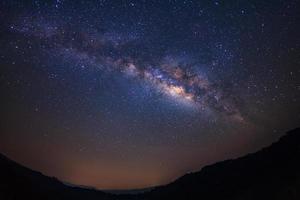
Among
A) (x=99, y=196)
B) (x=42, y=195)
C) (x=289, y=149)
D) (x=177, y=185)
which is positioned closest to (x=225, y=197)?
(x=289, y=149)

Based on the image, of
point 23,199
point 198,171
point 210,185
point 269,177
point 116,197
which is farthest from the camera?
point 116,197

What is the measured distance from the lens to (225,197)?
37531 millimetres

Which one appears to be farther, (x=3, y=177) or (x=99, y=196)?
(x=99, y=196)

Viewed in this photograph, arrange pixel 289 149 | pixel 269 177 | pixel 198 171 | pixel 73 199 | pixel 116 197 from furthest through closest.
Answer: pixel 116 197 < pixel 198 171 < pixel 73 199 < pixel 289 149 < pixel 269 177

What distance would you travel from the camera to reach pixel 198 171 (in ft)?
177

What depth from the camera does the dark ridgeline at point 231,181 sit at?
31.9 metres

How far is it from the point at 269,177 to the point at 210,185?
11.8 m

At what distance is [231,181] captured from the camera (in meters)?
42.5

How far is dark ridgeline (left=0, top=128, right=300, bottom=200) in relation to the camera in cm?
3189

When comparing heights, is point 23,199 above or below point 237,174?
below

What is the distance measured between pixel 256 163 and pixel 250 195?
1136 cm

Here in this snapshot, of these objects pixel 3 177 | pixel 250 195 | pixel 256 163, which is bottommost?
pixel 250 195

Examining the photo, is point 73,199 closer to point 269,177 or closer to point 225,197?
point 225,197

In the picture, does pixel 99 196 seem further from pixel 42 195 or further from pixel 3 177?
pixel 3 177
